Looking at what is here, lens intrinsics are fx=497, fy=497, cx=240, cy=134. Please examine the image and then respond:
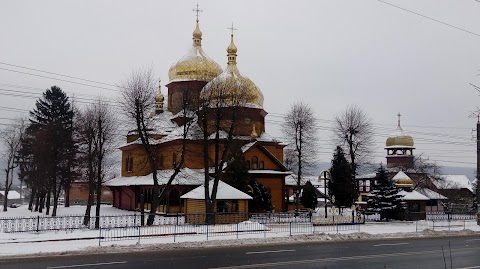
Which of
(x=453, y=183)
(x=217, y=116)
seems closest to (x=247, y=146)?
(x=217, y=116)

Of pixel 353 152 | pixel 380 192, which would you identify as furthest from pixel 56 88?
pixel 380 192

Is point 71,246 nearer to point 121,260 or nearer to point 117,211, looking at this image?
point 121,260

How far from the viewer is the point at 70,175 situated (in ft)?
140

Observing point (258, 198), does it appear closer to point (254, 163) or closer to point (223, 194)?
point (254, 163)

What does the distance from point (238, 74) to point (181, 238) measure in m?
24.6

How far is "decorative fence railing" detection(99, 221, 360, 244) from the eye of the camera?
2319cm

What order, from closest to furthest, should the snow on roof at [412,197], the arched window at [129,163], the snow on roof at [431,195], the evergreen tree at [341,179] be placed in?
the snow on roof at [412,197] → the evergreen tree at [341,179] → the arched window at [129,163] → the snow on roof at [431,195]

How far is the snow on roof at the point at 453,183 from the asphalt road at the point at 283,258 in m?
46.5

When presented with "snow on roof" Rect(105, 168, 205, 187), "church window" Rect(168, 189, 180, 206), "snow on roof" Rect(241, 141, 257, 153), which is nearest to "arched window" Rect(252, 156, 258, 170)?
"snow on roof" Rect(241, 141, 257, 153)

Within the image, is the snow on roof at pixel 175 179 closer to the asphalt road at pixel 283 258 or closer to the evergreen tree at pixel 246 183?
the evergreen tree at pixel 246 183

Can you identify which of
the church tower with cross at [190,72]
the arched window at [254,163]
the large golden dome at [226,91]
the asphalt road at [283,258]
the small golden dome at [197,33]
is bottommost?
the asphalt road at [283,258]

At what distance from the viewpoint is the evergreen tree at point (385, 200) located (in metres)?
36.0

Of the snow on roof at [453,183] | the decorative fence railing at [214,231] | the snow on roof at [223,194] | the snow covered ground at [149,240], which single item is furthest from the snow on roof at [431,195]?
the snow on roof at [223,194]

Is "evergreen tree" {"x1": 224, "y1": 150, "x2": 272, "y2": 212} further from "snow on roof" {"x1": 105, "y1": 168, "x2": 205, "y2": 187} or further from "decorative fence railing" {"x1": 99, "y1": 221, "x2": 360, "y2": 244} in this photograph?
"decorative fence railing" {"x1": 99, "y1": 221, "x2": 360, "y2": 244}
